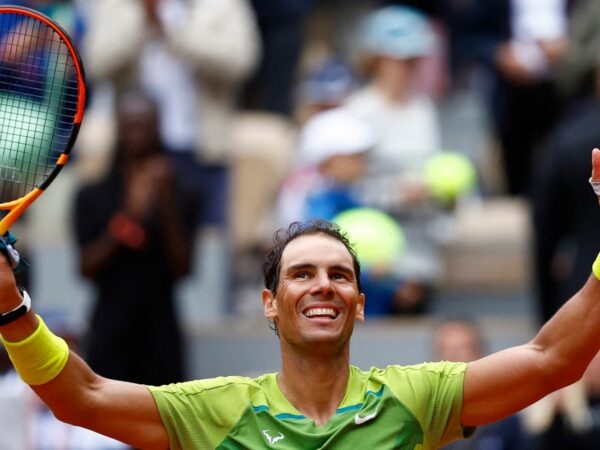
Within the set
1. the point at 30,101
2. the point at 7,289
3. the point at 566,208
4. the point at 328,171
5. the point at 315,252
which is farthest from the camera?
the point at 328,171

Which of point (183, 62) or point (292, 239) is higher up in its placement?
point (183, 62)

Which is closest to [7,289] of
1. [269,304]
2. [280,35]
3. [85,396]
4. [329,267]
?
[85,396]

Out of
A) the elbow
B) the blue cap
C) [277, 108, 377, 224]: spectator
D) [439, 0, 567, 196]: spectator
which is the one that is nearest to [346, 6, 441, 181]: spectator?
the blue cap

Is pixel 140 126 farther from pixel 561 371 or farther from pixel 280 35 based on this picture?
pixel 561 371

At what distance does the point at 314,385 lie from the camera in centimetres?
507

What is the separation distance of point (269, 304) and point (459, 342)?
3666mm

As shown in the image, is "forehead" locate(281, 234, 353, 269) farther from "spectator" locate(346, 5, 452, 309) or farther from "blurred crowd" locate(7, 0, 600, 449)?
"spectator" locate(346, 5, 452, 309)

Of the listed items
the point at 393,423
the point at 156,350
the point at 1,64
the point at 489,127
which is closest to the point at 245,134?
the point at 489,127

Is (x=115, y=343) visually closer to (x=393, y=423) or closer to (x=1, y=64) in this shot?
(x=1, y=64)

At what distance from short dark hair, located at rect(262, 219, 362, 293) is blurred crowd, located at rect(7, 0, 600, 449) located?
111 inches

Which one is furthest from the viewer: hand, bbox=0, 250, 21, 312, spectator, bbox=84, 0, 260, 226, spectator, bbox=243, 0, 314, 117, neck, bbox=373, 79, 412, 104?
spectator, bbox=243, 0, 314, 117

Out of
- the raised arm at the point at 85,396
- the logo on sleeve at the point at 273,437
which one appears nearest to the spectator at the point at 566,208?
the logo on sleeve at the point at 273,437

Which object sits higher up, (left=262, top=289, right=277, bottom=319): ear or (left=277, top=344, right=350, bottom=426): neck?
(left=262, top=289, right=277, bottom=319): ear

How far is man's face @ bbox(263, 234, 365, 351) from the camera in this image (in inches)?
197
